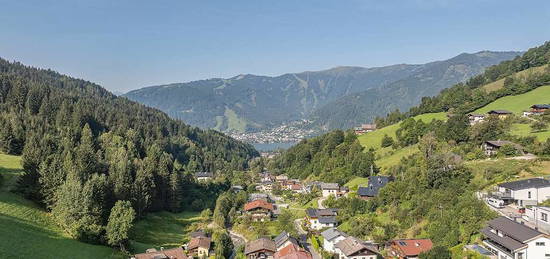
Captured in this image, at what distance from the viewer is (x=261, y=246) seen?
46156mm

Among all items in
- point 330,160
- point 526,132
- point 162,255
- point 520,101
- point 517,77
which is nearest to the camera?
point 162,255

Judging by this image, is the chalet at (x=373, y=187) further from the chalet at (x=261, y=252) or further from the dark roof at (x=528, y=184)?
the chalet at (x=261, y=252)

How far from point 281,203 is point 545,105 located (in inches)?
2150

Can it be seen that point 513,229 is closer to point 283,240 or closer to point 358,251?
point 358,251

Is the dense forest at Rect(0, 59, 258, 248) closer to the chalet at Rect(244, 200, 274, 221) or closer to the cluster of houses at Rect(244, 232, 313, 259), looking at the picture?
the chalet at Rect(244, 200, 274, 221)

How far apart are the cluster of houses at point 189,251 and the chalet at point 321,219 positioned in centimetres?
1634

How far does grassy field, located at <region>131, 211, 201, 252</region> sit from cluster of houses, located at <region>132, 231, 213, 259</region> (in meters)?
2.74

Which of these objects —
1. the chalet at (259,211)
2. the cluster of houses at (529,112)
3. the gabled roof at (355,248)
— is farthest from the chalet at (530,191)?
the chalet at (259,211)

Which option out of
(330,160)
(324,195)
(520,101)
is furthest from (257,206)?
(520,101)

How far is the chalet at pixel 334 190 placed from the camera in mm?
73181

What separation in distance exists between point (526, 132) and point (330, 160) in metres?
42.0

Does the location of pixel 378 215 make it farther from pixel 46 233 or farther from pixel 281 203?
pixel 46 233

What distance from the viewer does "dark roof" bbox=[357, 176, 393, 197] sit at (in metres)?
63.9

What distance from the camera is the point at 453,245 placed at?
3938cm
